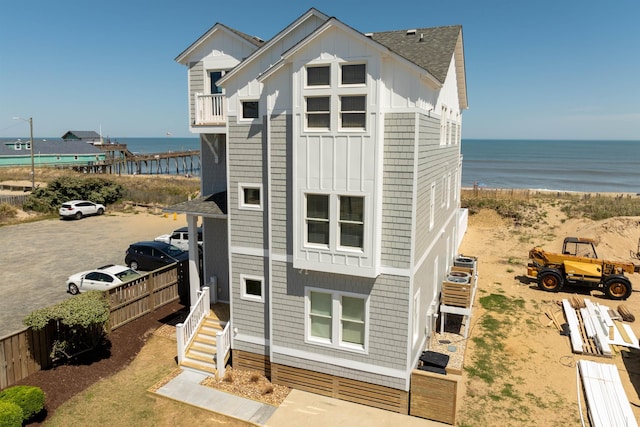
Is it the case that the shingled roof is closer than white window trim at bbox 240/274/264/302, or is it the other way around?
white window trim at bbox 240/274/264/302

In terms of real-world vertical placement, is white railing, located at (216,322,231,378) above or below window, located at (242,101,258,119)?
below

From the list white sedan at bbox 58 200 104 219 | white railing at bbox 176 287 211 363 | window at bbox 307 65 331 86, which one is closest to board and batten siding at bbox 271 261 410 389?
white railing at bbox 176 287 211 363

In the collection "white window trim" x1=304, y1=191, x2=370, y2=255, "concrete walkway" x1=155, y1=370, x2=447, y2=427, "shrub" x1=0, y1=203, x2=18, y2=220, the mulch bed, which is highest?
"white window trim" x1=304, y1=191, x2=370, y2=255

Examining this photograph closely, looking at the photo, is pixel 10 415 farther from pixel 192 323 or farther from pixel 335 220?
pixel 335 220

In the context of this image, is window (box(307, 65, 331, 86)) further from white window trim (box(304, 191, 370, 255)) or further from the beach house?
white window trim (box(304, 191, 370, 255))

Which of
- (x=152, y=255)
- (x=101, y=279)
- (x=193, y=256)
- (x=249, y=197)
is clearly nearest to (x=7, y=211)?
(x=152, y=255)

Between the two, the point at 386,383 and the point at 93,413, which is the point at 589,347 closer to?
the point at 386,383

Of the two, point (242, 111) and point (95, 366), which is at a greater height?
point (242, 111)
